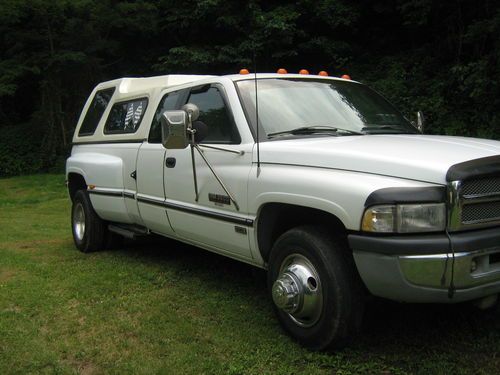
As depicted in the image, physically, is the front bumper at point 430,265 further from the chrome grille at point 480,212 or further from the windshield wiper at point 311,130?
the windshield wiper at point 311,130

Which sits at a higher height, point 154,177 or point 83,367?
point 154,177

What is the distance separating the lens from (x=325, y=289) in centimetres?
327

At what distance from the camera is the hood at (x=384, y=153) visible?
3000 mm

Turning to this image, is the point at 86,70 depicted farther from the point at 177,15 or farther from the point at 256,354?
the point at 256,354

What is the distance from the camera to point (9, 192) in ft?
52.5

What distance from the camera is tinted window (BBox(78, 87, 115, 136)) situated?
680cm

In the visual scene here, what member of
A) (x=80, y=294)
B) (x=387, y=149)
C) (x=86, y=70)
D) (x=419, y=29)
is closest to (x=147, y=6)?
(x=86, y=70)

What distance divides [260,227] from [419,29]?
13.4 m

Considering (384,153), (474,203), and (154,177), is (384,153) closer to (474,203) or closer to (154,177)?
(474,203)

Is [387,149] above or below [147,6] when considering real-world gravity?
below

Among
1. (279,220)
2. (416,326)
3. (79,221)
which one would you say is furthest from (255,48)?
(416,326)

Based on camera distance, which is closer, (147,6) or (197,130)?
(197,130)

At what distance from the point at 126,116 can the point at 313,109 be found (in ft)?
8.74

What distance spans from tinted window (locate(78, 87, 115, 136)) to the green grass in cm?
183
